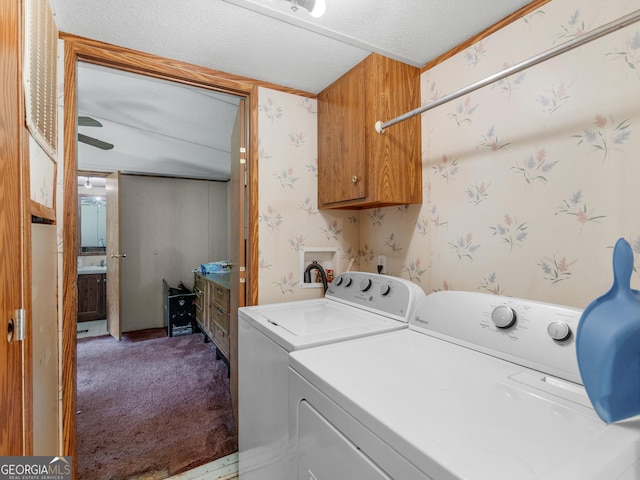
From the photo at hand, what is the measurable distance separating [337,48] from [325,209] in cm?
87

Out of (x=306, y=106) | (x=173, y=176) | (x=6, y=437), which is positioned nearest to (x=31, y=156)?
(x=6, y=437)

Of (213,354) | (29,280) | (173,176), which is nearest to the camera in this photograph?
(29,280)

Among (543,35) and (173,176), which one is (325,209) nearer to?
(543,35)

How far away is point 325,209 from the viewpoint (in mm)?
2004

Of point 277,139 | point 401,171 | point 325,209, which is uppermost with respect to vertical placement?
point 277,139

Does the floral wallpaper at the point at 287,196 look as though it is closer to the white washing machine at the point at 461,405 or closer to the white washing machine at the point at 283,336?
the white washing machine at the point at 283,336

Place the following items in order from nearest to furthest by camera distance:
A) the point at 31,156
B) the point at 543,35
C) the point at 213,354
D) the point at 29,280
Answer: the point at 29,280
the point at 31,156
the point at 543,35
the point at 213,354

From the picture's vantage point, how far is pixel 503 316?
3.30ft

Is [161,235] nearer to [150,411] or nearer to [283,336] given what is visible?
[150,411]

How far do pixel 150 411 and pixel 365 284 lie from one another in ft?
6.22

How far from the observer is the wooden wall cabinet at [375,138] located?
154 cm

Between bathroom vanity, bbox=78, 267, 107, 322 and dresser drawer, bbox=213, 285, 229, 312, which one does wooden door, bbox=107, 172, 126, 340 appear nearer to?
bathroom vanity, bbox=78, 267, 107, 322

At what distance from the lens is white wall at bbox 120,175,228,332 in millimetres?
4375

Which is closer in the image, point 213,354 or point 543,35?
point 543,35
